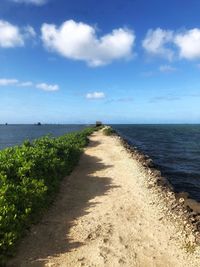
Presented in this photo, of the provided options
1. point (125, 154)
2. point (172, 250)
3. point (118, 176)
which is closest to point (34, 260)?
point (172, 250)

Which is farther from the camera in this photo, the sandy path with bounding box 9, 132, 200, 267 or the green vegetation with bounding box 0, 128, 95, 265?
the green vegetation with bounding box 0, 128, 95, 265

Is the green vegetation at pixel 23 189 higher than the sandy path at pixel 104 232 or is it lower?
higher

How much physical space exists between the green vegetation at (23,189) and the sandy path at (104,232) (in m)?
0.49

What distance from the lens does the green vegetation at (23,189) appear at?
908cm

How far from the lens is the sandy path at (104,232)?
8838mm

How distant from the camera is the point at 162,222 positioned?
11625 millimetres

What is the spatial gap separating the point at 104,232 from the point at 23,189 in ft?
11.6

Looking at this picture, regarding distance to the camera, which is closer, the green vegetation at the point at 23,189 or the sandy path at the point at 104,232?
the sandy path at the point at 104,232

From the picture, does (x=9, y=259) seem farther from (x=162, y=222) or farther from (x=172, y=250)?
(x=162, y=222)

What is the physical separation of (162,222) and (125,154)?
639 inches

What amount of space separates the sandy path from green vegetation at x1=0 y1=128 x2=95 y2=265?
0.49 m

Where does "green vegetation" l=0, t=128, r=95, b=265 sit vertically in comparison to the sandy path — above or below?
above

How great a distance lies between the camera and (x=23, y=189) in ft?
38.1

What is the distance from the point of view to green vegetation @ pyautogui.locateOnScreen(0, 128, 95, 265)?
908 centimetres
